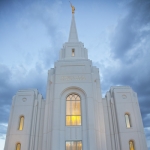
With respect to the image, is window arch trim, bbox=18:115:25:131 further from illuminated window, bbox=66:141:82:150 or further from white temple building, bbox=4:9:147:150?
illuminated window, bbox=66:141:82:150

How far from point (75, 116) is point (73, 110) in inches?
33.8

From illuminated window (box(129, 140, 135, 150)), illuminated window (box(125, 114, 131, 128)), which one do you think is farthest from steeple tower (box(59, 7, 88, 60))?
illuminated window (box(129, 140, 135, 150))

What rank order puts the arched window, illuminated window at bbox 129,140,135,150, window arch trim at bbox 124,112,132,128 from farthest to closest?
window arch trim at bbox 124,112,132,128
illuminated window at bbox 129,140,135,150
the arched window

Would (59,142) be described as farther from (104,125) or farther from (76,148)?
(104,125)

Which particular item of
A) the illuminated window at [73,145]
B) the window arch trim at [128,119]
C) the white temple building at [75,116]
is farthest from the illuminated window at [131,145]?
the illuminated window at [73,145]

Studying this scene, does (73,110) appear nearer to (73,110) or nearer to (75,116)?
(73,110)

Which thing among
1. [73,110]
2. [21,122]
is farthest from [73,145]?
[21,122]

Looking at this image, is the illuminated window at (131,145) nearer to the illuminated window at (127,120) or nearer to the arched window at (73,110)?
the illuminated window at (127,120)

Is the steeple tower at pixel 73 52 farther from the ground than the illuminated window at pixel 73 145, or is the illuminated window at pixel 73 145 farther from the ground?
Answer: the steeple tower at pixel 73 52

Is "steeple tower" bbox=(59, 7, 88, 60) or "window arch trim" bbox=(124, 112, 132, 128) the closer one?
"window arch trim" bbox=(124, 112, 132, 128)

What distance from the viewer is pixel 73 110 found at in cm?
2105

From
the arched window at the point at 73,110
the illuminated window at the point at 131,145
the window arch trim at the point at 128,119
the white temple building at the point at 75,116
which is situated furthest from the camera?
the window arch trim at the point at 128,119

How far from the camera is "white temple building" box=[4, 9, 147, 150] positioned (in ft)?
63.4

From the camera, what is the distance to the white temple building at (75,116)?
19328mm
